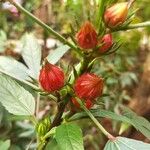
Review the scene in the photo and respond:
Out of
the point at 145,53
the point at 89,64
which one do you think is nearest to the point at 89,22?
the point at 89,64

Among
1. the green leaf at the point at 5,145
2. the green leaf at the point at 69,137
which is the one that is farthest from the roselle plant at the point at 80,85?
the green leaf at the point at 5,145

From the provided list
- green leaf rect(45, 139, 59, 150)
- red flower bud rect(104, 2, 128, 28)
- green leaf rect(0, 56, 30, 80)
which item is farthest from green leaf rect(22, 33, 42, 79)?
red flower bud rect(104, 2, 128, 28)

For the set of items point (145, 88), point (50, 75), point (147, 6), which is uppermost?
point (50, 75)

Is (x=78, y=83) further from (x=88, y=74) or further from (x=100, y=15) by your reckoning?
(x=100, y=15)

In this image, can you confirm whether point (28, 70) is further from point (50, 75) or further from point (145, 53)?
point (145, 53)

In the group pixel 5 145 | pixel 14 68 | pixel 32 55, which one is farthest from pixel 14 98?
pixel 5 145

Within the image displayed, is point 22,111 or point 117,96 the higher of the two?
point 22,111
